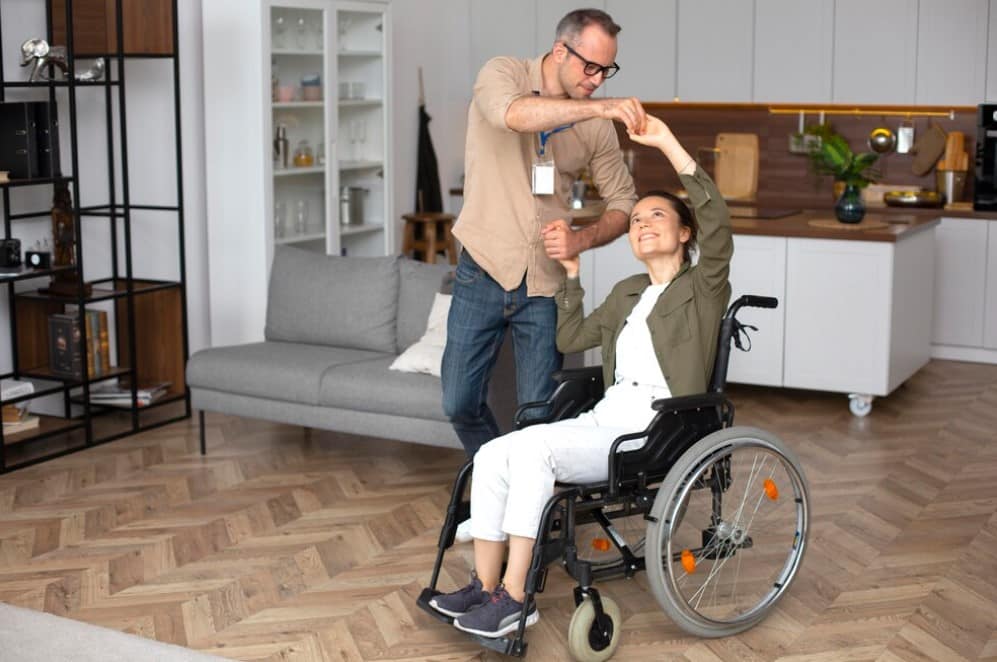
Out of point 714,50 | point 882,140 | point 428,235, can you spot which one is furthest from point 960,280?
point 428,235

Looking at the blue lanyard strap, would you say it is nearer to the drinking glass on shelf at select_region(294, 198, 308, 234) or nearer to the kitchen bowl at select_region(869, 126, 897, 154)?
the drinking glass on shelf at select_region(294, 198, 308, 234)

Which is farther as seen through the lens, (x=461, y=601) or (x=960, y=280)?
(x=960, y=280)

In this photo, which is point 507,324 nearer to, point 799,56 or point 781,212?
point 781,212

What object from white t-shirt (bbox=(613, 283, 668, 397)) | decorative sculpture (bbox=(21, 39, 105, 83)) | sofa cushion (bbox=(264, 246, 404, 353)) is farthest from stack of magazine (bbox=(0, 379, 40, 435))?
white t-shirt (bbox=(613, 283, 668, 397))

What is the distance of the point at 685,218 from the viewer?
3.80m

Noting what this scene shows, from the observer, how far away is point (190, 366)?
18.4ft

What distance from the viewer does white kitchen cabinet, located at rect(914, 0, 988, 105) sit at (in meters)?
7.38

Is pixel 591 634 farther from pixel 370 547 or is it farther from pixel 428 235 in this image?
pixel 428 235

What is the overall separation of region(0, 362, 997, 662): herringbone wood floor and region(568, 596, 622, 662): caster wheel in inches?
4.1

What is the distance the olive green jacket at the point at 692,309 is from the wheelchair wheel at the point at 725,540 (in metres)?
0.24

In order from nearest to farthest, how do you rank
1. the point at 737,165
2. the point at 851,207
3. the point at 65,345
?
the point at 65,345 < the point at 851,207 < the point at 737,165

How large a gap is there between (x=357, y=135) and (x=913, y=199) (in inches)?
122

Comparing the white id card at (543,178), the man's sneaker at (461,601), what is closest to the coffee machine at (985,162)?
the white id card at (543,178)

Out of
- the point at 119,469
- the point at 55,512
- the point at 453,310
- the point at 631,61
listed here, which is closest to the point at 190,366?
the point at 119,469
